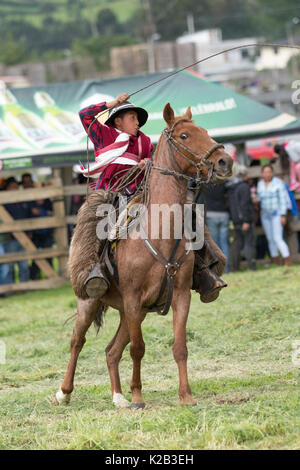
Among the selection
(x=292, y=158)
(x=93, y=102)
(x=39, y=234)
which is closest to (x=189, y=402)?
(x=292, y=158)

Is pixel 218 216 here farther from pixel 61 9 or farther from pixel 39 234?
pixel 61 9

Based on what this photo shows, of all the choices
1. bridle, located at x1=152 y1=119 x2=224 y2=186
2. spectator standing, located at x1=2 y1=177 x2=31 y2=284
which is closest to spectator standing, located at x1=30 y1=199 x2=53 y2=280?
spectator standing, located at x1=2 y1=177 x2=31 y2=284

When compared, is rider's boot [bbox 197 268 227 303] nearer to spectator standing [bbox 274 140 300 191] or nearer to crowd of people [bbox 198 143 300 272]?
crowd of people [bbox 198 143 300 272]

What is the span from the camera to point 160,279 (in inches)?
269

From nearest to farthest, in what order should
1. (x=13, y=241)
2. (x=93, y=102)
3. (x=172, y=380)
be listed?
(x=172, y=380) → (x=13, y=241) → (x=93, y=102)

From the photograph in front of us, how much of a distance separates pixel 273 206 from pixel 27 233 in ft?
17.4

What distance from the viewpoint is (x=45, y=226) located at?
16531mm

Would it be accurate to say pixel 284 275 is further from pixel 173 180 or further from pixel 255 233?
pixel 173 180

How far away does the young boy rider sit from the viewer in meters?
7.40

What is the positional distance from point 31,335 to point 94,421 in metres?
5.65

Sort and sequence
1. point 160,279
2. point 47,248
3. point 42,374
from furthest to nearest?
point 47,248
point 42,374
point 160,279

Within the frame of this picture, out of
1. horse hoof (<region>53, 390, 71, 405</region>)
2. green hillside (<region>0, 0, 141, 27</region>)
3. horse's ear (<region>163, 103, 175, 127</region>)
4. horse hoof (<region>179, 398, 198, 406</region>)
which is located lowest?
horse hoof (<region>53, 390, 71, 405</region>)

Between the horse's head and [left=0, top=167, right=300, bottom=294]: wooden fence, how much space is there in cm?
961
